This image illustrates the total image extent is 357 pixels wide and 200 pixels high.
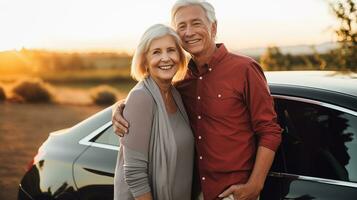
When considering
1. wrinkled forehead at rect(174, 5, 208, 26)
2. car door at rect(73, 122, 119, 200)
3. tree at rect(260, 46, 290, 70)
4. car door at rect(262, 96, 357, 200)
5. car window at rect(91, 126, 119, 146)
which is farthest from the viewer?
tree at rect(260, 46, 290, 70)

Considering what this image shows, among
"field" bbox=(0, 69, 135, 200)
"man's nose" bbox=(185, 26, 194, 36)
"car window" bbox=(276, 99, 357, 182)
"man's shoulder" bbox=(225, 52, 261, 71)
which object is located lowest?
"field" bbox=(0, 69, 135, 200)

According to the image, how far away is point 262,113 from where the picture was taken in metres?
3.19

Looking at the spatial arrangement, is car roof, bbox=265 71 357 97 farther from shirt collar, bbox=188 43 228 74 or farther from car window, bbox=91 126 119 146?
car window, bbox=91 126 119 146

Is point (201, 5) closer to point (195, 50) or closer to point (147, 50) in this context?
point (195, 50)

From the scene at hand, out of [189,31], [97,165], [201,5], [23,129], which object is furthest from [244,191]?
[23,129]

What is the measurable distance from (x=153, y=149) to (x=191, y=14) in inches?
30.7

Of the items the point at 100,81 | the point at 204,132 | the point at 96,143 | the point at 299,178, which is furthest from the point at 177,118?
the point at 100,81

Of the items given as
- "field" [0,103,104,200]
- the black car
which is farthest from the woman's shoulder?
"field" [0,103,104,200]

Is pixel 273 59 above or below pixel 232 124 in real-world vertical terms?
below

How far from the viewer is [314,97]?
334 centimetres

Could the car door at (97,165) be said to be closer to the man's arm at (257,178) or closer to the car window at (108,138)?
the car window at (108,138)

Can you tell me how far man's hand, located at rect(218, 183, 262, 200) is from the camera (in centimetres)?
323

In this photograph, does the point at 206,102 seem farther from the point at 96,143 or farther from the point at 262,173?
the point at 96,143

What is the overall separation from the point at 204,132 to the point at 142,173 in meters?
0.40
